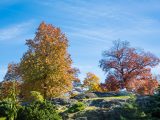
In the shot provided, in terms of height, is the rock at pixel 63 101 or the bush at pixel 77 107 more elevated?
the rock at pixel 63 101

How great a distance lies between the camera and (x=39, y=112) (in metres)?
30.1

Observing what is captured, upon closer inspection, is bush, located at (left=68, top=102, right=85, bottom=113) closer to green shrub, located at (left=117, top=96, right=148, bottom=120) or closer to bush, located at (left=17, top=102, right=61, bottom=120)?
bush, located at (left=17, top=102, right=61, bottom=120)

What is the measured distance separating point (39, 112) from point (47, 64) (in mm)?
13362

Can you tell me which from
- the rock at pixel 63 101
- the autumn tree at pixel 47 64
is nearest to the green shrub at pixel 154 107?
the rock at pixel 63 101

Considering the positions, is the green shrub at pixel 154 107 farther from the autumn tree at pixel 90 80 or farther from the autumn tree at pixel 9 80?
the autumn tree at pixel 90 80

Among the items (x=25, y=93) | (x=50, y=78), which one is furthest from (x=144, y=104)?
(x=25, y=93)

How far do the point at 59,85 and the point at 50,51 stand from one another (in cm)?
429

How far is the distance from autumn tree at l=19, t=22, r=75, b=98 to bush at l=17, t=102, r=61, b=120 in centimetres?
1098

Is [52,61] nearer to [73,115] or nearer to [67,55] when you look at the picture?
[67,55]

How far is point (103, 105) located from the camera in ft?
106

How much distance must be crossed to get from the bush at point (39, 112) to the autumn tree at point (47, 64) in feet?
36.0

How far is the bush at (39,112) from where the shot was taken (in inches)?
1176

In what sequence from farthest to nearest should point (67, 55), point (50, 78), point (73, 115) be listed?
point (67, 55)
point (50, 78)
point (73, 115)

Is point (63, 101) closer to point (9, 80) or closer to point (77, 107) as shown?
point (77, 107)
